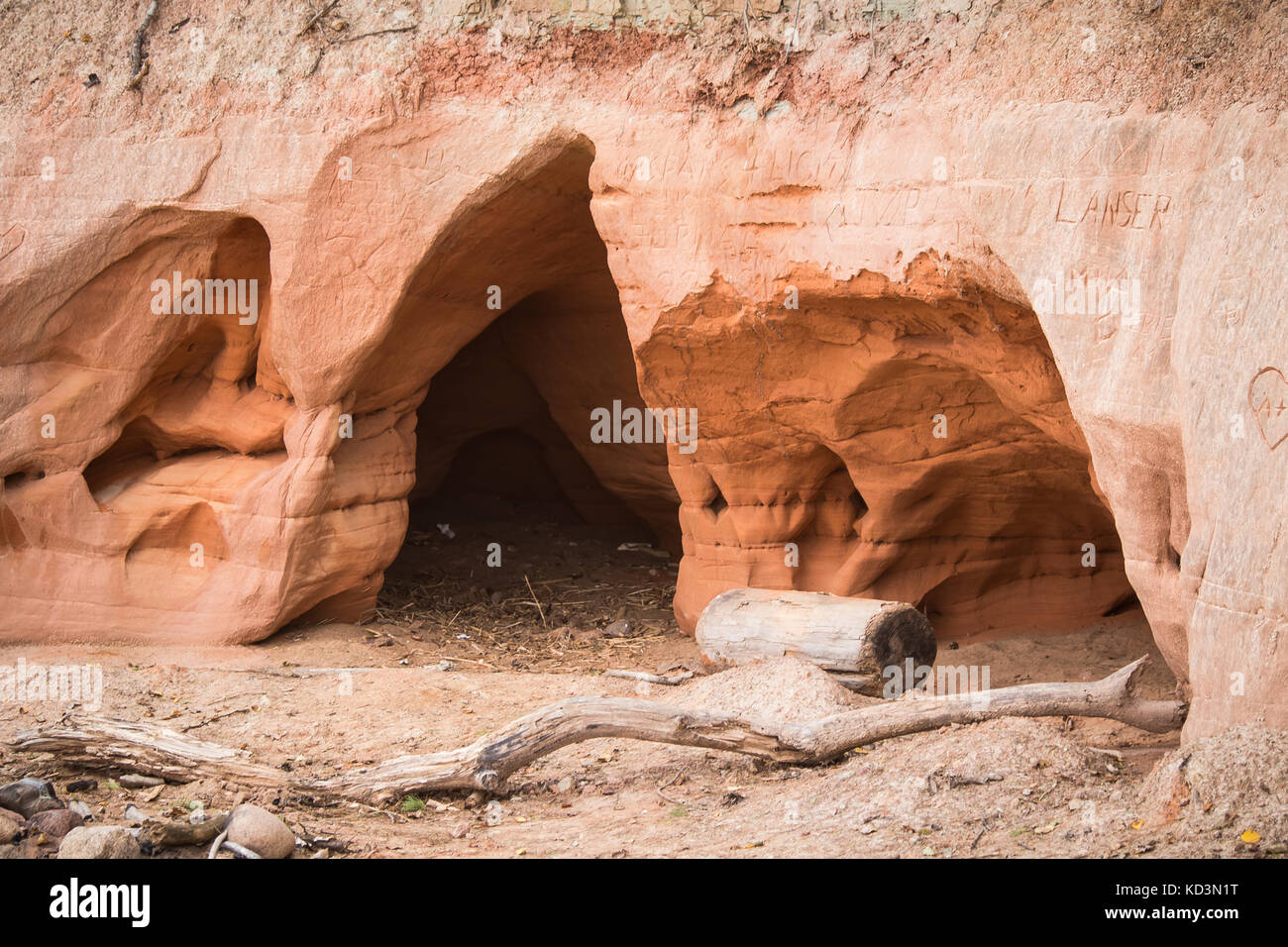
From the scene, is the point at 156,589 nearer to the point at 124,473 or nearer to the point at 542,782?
the point at 124,473

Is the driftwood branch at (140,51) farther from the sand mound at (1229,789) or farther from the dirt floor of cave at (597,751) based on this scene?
the sand mound at (1229,789)

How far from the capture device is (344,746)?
5.78 meters

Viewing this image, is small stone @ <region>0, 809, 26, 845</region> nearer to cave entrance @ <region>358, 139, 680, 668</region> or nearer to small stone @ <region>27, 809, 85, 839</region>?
small stone @ <region>27, 809, 85, 839</region>

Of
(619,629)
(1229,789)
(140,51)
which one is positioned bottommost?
(1229,789)

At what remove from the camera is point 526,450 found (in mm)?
11422

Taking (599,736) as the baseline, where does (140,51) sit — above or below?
above

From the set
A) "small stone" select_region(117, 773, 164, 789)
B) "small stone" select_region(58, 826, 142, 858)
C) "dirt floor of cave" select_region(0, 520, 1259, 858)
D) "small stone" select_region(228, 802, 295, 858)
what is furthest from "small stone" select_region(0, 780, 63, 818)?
"small stone" select_region(228, 802, 295, 858)

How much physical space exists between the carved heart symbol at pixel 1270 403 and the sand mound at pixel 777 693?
2100 mm

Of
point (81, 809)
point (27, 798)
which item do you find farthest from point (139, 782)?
point (27, 798)

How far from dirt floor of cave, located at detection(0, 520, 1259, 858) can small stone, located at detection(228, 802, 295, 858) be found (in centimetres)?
15

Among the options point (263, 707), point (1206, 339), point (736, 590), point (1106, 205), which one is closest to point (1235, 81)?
point (1106, 205)

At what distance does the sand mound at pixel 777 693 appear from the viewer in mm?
5535

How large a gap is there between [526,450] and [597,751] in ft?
20.0

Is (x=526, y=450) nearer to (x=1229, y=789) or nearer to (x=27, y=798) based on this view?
(x=27, y=798)
